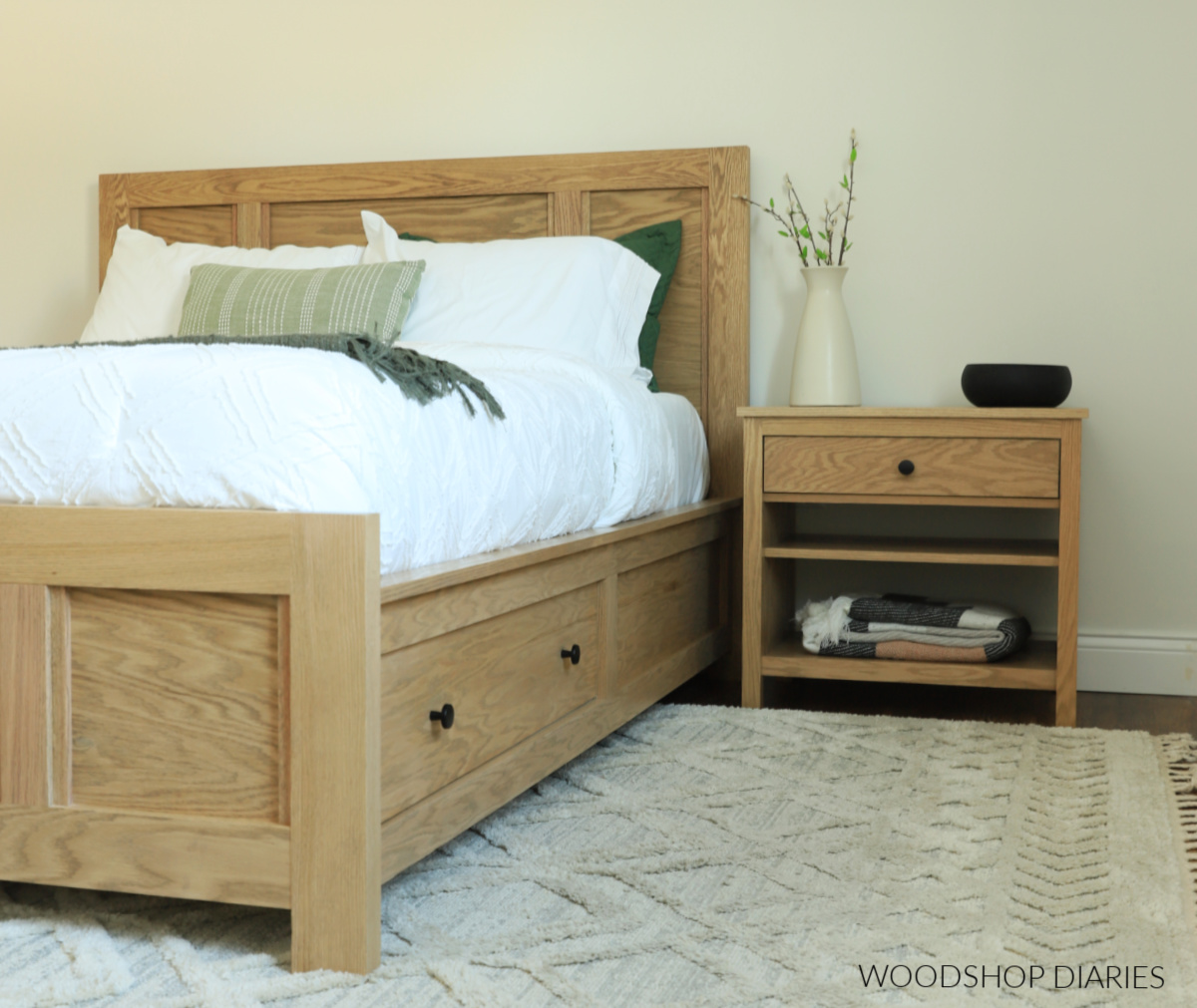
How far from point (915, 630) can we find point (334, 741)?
1552mm

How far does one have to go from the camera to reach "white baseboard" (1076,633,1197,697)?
267cm

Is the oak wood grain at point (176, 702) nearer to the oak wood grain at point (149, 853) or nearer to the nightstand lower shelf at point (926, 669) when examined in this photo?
the oak wood grain at point (149, 853)

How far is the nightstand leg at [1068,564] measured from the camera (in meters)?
2.29

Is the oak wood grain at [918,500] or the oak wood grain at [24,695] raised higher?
the oak wood grain at [918,500]

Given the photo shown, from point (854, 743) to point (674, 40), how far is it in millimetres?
1721

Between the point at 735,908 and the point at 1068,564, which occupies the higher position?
the point at 1068,564

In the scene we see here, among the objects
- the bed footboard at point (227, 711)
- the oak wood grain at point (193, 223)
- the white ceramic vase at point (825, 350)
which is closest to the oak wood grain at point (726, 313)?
the white ceramic vase at point (825, 350)

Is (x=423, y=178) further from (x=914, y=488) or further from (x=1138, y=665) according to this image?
(x=1138, y=665)

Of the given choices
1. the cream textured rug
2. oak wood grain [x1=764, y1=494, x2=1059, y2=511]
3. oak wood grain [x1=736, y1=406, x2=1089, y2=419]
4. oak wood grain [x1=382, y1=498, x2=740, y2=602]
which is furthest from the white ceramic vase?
the cream textured rug

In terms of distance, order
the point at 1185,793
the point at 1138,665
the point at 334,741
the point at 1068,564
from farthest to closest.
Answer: the point at 1138,665 < the point at 1068,564 < the point at 1185,793 < the point at 334,741

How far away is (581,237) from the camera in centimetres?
262

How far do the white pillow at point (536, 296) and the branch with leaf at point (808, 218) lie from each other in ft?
1.20

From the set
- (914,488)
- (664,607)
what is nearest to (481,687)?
(664,607)

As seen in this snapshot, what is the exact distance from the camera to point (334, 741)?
1.17 meters
